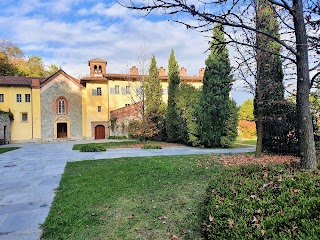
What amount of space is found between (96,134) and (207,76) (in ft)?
64.6

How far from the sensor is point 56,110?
3053 centimetres

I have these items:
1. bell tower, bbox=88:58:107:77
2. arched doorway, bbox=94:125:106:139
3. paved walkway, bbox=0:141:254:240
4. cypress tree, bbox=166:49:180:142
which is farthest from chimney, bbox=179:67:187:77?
paved walkway, bbox=0:141:254:240

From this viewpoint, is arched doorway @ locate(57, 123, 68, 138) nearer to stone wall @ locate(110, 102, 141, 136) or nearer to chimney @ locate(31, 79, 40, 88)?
chimney @ locate(31, 79, 40, 88)

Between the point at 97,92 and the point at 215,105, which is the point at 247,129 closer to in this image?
the point at 215,105

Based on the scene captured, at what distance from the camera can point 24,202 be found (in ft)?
16.3

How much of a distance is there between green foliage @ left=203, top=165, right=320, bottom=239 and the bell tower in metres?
30.9

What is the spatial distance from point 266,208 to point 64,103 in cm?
3141

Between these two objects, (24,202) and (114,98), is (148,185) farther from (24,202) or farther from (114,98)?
(114,98)

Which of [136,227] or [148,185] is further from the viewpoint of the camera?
[148,185]

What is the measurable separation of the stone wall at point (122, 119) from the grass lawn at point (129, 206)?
17989 mm

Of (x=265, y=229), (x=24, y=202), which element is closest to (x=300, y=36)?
(x=265, y=229)

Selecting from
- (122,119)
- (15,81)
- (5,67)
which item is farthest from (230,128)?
(5,67)

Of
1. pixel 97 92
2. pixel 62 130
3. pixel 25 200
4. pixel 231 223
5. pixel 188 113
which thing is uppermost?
pixel 97 92

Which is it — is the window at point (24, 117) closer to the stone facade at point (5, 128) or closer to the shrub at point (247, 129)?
the stone facade at point (5, 128)
